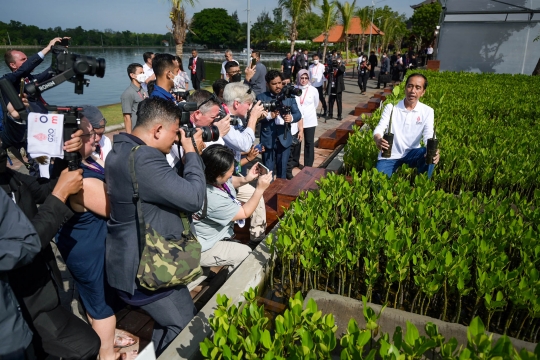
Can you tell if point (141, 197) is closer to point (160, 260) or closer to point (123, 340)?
point (160, 260)

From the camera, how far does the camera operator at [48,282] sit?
81.4 inches

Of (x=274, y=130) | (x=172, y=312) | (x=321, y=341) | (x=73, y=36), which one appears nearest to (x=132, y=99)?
(x=274, y=130)

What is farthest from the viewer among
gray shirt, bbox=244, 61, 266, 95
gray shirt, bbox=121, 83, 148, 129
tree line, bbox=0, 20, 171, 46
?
tree line, bbox=0, 20, 171, 46

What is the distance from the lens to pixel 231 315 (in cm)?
207

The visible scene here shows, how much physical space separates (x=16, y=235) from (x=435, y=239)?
276 centimetres

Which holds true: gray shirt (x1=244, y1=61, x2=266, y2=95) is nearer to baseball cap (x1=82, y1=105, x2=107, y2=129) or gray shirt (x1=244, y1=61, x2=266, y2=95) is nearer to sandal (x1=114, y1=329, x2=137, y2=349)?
baseball cap (x1=82, y1=105, x2=107, y2=129)

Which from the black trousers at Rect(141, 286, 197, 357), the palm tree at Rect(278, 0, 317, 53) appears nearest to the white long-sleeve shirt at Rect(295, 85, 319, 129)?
the black trousers at Rect(141, 286, 197, 357)

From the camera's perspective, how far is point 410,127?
457 centimetres

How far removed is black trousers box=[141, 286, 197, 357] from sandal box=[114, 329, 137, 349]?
30.9 inches

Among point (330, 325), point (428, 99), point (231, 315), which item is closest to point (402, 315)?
point (330, 325)

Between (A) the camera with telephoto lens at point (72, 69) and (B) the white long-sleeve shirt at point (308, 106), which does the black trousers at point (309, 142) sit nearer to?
(B) the white long-sleeve shirt at point (308, 106)

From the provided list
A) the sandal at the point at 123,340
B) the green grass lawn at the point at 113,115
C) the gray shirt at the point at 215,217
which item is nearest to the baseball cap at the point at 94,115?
the gray shirt at the point at 215,217

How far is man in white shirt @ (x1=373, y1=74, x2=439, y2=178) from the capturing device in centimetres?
444

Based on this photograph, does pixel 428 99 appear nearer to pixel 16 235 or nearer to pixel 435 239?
pixel 435 239
